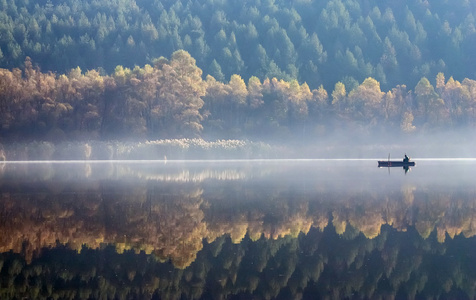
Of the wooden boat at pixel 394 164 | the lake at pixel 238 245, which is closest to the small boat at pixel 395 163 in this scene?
the wooden boat at pixel 394 164

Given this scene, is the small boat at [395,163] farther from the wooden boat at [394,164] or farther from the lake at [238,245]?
the lake at [238,245]

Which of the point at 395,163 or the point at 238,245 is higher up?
the point at 395,163

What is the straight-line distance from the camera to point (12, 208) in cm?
3105

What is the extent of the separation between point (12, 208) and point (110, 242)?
1063 centimetres

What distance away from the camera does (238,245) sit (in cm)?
2184

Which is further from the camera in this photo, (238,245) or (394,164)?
(394,164)

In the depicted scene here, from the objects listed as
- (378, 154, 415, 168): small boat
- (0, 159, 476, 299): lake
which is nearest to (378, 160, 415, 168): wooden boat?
(378, 154, 415, 168): small boat

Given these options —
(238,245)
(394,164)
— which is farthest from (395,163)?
(238,245)

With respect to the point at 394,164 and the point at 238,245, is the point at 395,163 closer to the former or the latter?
the point at 394,164

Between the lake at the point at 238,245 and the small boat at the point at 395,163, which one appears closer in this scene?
the lake at the point at 238,245

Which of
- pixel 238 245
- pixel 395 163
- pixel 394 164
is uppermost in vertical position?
pixel 395 163

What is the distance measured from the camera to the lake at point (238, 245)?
16375mm

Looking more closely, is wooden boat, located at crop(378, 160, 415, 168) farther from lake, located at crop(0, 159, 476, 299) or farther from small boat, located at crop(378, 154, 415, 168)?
lake, located at crop(0, 159, 476, 299)

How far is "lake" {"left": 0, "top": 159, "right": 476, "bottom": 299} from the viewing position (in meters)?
16.4
